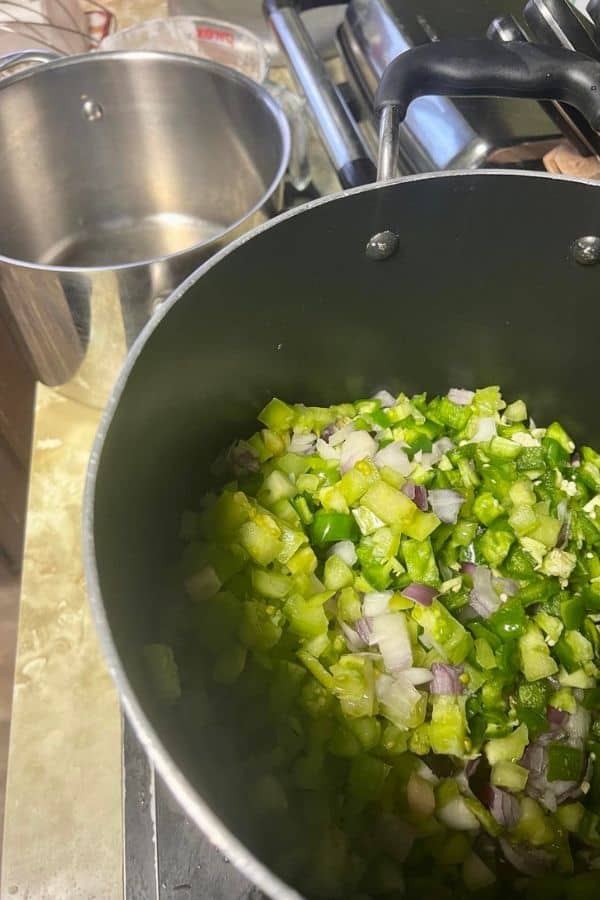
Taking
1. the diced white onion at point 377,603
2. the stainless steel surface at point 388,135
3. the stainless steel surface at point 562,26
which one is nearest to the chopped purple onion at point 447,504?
the diced white onion at point 377,603

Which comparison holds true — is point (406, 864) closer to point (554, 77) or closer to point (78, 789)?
point (78, 789)

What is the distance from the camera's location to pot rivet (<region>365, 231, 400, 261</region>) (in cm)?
68

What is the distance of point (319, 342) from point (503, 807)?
0.49 meters

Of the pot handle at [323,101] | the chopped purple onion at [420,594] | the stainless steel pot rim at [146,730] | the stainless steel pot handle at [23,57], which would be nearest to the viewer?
the stainless steel pot rim at [146,730]

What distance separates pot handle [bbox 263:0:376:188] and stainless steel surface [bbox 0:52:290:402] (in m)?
0.05

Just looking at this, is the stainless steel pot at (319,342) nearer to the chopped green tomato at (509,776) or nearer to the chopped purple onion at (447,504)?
the chopped purple onion at (447,504)

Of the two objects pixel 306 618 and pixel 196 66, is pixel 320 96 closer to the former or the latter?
pixel 196 66

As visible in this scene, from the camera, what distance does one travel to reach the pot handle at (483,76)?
62 cm

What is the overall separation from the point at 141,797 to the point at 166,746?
0.28m

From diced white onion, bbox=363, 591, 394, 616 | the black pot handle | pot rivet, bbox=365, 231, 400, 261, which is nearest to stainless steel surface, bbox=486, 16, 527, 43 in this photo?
the black pot handle

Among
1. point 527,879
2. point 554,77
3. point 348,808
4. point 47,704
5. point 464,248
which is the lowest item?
point 527,879

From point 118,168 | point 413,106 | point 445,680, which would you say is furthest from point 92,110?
point 445,680

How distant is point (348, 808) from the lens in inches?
25.0

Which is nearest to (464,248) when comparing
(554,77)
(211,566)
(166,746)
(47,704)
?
(554,77)
